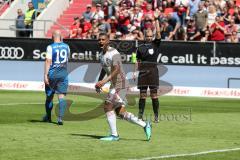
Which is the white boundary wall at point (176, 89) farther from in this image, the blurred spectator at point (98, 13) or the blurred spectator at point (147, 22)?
the blurred spectator at point (98, 13)

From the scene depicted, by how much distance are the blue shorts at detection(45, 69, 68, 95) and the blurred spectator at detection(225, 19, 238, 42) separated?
17132 mm

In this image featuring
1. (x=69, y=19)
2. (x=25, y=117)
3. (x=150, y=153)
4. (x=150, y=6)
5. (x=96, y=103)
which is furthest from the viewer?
(x=69, y=19)

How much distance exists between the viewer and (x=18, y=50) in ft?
125

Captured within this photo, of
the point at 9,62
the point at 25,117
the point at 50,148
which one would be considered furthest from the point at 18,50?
the point at 50,148

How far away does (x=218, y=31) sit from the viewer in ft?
117

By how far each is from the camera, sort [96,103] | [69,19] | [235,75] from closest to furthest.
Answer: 1. [96,103]
2. [235,75]
3. [69,19]

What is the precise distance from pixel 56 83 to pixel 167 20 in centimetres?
1749

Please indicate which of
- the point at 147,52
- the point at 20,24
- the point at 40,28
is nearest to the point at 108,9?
the point at 40,28

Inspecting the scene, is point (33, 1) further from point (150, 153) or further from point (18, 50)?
point (150, 153)

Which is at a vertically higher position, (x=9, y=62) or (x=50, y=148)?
(x=50, y=148)

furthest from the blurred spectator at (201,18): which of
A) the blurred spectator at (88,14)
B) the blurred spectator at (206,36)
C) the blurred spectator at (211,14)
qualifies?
the blurred spectator at (88,14)

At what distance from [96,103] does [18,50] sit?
11.8 metres

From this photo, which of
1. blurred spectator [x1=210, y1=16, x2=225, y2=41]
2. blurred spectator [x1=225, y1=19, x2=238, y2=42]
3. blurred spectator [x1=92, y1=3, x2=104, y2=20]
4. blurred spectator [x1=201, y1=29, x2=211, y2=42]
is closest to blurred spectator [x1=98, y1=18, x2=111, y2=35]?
blurred spectator [x1=92, y1=3, x2=104, y2=20]

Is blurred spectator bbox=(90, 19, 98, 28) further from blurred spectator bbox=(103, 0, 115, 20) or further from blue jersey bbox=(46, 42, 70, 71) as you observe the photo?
blue jersey bbox=(46, 42, 70, 71)
